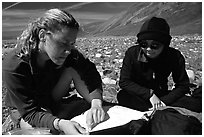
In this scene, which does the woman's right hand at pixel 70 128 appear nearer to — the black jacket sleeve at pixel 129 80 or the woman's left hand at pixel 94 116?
the woman's left hand at pixel 94 116

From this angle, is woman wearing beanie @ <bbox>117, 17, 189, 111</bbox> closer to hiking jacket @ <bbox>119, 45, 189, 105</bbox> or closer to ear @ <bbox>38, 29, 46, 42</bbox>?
hiking jacket @ <bbox>119, 45, 189, 105</bbox>

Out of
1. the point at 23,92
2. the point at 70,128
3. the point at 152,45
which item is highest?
the point at 152,45

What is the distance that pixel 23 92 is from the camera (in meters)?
1.55

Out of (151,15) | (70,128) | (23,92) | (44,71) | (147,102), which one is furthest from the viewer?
(151,15)

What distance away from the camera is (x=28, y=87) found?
158 cm

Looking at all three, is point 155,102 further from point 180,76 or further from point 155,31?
point 155,31

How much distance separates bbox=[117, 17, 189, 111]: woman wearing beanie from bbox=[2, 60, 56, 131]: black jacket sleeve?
58 centimetres

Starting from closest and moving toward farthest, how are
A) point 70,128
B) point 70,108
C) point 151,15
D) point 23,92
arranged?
point 70,128 < point 23,92 < point 70,108 < point 151,15

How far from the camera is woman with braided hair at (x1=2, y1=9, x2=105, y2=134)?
154cm

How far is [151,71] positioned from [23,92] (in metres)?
0.75

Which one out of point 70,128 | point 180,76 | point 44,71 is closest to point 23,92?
point 44,71

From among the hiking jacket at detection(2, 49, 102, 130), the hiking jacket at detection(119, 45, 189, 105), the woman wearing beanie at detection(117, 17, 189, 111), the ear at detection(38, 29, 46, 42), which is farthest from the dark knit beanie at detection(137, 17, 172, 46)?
the ear at detection(38, 29, 46, 42)

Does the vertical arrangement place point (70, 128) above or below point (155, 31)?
below

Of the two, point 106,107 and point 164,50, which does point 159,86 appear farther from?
point 106,107
